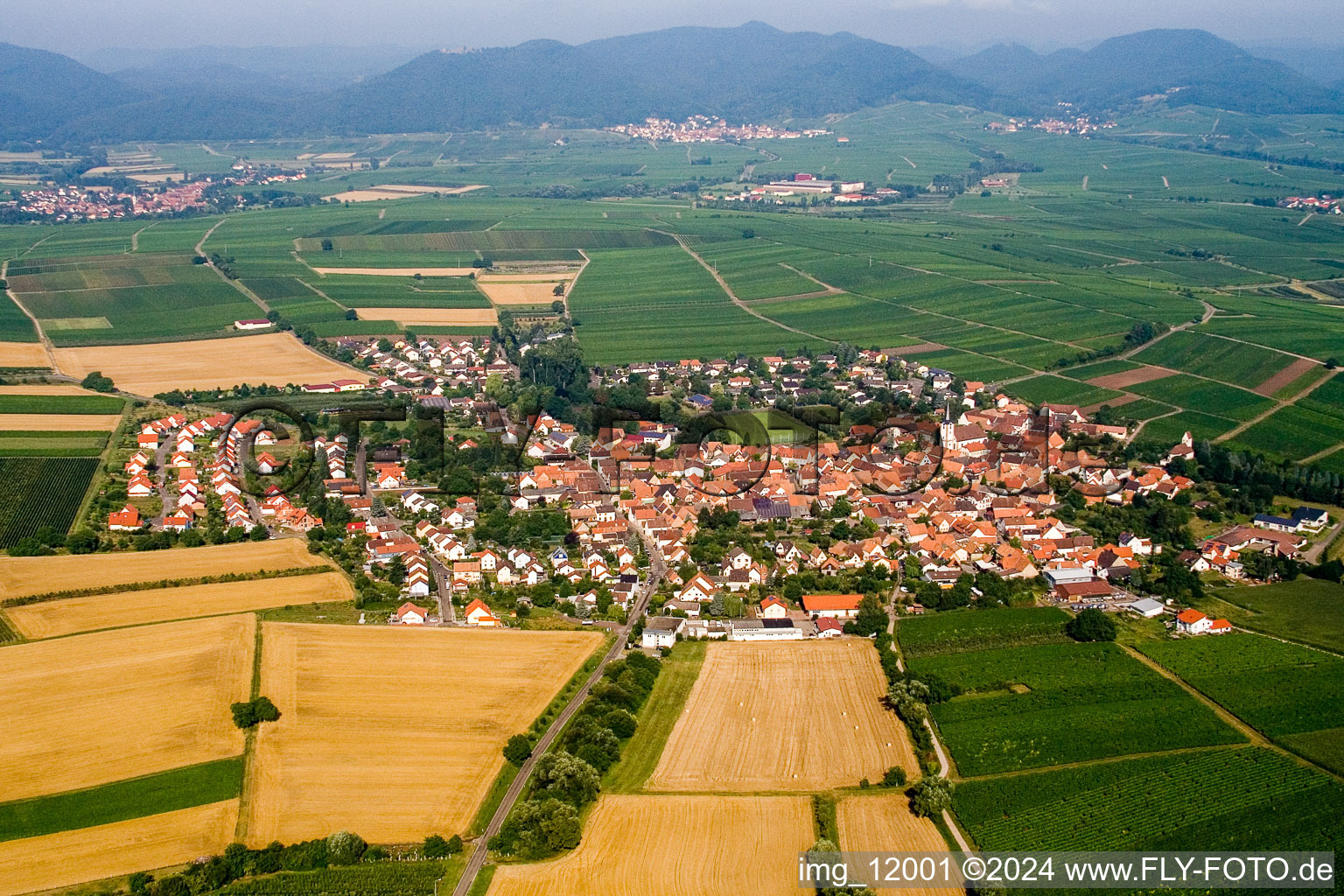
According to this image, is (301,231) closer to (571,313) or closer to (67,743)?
(571,313)

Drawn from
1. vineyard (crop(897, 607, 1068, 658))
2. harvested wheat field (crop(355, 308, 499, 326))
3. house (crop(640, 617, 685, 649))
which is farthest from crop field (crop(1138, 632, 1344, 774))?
harvested wheat field (crop(355, 308, 499, 326))

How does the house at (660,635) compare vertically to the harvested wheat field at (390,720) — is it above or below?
below

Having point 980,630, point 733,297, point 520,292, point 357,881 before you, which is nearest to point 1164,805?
point 980,630

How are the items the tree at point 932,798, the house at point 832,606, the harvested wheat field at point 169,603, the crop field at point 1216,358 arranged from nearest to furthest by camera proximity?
the tree at point 932,798, the harvested wheat field at point 169,603, the house at point 832,606, the crop field at point 1216,358

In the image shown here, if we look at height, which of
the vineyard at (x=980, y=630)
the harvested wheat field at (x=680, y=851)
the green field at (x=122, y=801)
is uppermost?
the green field at (x=122, y=801)

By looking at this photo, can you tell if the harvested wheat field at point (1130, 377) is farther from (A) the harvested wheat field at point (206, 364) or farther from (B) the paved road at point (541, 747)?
(A) the harvested wheat field at point (206, 364)

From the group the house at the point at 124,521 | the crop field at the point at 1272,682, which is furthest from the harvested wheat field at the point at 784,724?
the house at the point at 124,521

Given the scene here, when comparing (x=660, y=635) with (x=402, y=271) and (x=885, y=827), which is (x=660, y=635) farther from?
(x=402, y=271)
